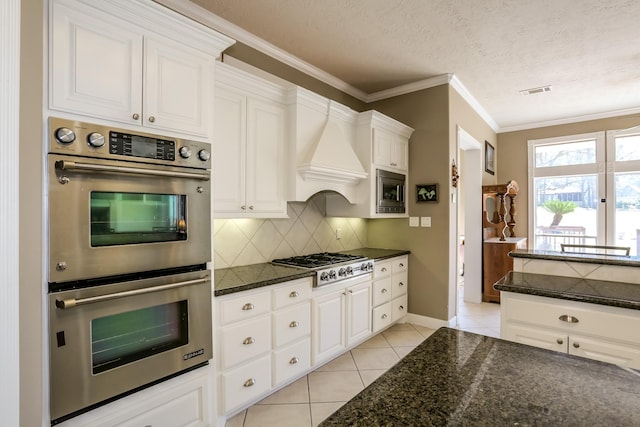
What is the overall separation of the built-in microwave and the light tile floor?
1391mm

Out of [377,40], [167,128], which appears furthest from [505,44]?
[167,128]

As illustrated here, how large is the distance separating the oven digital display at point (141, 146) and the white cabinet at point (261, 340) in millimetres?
904

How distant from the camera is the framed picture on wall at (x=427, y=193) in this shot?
3.82 meters

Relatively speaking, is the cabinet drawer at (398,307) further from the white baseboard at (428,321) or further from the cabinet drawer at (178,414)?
the cabinet drawer at (178,414)

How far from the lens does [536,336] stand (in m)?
1.84

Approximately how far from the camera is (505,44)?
305 centimetres

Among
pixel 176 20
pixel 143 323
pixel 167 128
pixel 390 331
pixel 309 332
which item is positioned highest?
pixel 176 20

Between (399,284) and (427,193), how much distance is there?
44.2 inches

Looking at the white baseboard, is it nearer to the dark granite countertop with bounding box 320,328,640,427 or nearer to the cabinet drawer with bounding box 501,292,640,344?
the cabinet drawer with bounding box 501,292,640,344

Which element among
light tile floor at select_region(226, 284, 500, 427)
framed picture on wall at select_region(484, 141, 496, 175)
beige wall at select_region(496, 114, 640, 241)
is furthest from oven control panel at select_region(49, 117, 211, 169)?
beige wall at select_region(496, 114, 640, 241)

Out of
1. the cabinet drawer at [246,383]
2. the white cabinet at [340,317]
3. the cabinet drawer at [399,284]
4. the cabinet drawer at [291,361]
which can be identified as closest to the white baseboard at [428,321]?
the cabinet drawer at [399,284]

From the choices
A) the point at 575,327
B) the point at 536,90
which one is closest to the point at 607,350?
the point at 575,327

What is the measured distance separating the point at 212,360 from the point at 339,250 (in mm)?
2190

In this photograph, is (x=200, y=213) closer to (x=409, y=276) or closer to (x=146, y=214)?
(x=146, y=214)
